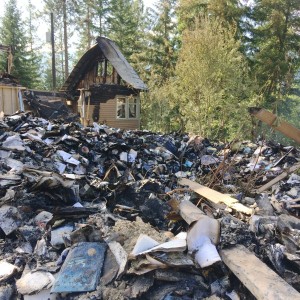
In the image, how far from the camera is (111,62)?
1728 centimetres

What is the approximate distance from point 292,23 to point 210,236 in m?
17.7

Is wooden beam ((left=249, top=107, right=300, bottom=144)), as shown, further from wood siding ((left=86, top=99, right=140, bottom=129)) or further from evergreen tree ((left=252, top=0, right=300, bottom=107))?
wood siding ((left=86, top=99, right=140, bottom=129))

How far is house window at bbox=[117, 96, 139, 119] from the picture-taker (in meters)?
17.8

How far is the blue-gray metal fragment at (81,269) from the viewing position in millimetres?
2080

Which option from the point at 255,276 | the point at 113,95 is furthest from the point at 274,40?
the point at 255,276

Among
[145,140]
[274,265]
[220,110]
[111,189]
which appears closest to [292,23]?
[220,110]

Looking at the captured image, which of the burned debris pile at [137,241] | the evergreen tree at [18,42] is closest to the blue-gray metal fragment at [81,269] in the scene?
the burned debris pile at [137,241]

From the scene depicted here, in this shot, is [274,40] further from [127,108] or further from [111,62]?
[111,62]

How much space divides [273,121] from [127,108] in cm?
1382

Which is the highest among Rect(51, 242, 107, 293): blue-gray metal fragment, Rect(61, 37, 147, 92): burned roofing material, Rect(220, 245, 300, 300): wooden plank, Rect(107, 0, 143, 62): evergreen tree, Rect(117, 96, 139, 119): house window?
Rect(107, 0, 143, 62): evergreen tree

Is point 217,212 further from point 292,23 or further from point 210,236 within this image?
point 292,23

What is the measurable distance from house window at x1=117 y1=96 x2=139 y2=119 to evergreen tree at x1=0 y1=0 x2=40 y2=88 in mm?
10900

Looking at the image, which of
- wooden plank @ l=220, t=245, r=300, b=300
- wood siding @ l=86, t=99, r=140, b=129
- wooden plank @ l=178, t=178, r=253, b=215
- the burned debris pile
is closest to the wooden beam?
the burned debris pile

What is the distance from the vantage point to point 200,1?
17.5m
